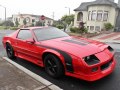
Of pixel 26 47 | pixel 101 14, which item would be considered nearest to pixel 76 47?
pixel 26 47

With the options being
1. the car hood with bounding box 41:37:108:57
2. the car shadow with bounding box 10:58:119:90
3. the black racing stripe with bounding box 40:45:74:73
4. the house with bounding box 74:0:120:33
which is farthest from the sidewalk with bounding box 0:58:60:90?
the house with bounding box 74:0:120:33

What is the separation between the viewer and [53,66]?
4426 mm

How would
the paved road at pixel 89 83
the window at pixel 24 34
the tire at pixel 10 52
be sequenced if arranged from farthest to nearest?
the tire at pixel 10 52
the window at pixel 24 34
the paved road at pixel 89 83

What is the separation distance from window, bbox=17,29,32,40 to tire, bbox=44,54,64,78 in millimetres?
1240

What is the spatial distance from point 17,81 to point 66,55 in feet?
4.52

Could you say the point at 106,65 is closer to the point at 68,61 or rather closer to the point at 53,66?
the point at 68,61

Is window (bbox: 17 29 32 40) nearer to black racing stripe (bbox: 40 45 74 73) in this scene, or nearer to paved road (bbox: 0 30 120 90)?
paved road (bbox: 0 30 120 90)

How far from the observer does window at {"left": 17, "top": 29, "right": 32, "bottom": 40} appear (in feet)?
17.8

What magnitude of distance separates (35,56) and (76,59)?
5.35 feet

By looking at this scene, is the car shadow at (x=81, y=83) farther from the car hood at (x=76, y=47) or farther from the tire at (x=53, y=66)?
the car hood at (x=76, y=47)

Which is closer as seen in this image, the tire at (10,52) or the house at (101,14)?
the tire at (10,52)

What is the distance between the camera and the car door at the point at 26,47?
16.2ft

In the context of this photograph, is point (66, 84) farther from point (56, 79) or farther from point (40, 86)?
point (40, 86)

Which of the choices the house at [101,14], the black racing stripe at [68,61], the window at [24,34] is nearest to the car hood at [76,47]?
the black racing stripe at [68,61]
